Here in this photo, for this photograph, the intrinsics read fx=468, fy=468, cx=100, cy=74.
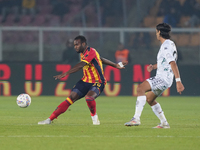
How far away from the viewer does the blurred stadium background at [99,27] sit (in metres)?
19.2

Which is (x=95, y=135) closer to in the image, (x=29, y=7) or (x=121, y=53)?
(x=121, y=53)

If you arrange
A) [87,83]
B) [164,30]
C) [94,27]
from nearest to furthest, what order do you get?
[164,30], [87,83], [94,27]

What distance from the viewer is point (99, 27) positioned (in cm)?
2220

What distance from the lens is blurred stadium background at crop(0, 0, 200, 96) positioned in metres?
19.2

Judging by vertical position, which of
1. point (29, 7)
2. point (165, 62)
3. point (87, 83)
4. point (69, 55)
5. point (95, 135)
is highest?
point (29, 7)

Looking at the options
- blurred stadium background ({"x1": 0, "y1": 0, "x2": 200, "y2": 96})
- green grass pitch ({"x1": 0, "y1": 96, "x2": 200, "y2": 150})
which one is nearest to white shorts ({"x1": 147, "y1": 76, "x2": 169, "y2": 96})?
green grass pitch ({"x1": 0, "y1": 96, "x2": 200, "y2": 150})

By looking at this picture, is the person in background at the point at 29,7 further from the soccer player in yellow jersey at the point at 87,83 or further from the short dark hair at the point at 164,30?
the short dark hair at the point at 164,30

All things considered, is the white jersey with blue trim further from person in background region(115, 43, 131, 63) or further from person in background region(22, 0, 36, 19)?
person in background region(22, 0, 36, 19)

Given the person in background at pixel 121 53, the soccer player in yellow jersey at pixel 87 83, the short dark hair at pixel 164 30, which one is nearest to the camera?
the short dark hair at pixel 164 30

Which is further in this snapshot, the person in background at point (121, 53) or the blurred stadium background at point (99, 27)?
the blurred stadium background at point (99, 27)

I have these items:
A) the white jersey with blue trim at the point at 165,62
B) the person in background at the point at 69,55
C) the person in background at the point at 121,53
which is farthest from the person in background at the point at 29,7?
the white jersey with blue trim at the point at 165,62

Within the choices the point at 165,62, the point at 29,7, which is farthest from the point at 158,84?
the point at 29,7

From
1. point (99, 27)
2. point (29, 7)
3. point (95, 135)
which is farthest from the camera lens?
point (29, 7)

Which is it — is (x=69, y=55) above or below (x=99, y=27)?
below
